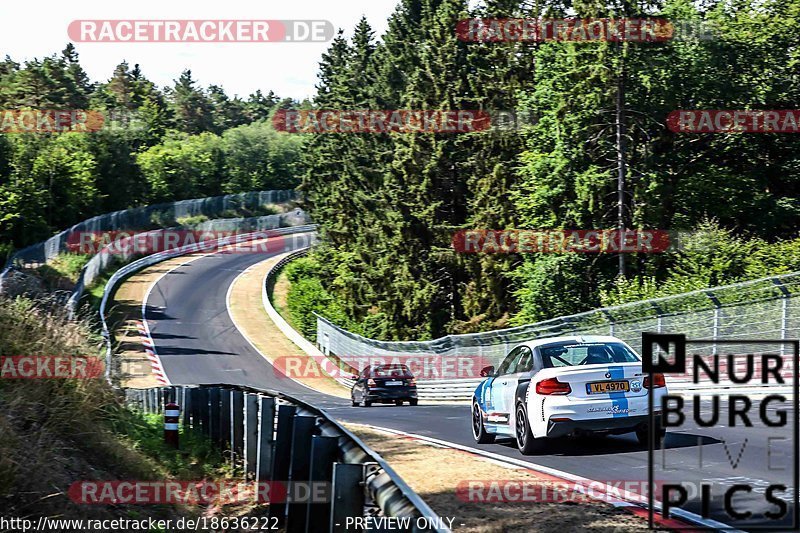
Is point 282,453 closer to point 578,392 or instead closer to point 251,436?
point 251,436

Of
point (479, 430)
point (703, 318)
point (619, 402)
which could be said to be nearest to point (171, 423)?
point (479, 430)

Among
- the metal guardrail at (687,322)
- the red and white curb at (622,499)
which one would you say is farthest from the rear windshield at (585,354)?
the metal guardrail at (687,322)

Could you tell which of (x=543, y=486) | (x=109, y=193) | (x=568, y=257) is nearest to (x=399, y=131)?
(x=568, y=257)

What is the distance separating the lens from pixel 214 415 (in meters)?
15.2

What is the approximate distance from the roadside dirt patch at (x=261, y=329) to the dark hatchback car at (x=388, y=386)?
11.6m

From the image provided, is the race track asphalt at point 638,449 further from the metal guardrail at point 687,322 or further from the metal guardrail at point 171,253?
the metal guardrail at point 171,253

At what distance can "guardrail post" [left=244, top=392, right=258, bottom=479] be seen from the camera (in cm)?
1183

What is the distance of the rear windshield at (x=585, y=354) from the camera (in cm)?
1299

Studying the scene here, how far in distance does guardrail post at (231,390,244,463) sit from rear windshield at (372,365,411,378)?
66.9 ft

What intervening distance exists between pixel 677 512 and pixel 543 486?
198cm

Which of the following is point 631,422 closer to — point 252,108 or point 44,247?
point 44,247

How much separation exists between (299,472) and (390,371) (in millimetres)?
25408

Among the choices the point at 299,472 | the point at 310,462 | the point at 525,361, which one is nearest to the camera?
the point at 310,462

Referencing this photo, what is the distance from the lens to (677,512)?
8430mm
